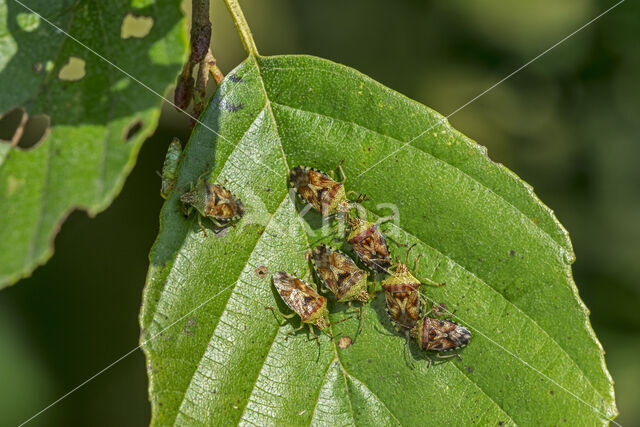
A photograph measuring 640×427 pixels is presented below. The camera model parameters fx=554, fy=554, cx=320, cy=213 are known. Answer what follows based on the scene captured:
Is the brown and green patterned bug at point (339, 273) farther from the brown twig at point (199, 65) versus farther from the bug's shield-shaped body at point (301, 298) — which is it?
the brown twig at point (199, 65)

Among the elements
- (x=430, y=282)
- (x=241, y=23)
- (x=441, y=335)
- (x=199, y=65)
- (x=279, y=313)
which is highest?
(x=241, y=23)

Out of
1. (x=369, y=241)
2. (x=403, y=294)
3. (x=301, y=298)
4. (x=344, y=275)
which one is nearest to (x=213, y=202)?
(x=301, y=298)

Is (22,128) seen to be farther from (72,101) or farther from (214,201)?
(214,201)

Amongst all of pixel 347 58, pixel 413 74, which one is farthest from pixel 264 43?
pixel 413 74

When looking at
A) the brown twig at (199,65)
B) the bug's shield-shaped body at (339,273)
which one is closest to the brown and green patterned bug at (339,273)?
the bug's shield-shaped body at (339,273)

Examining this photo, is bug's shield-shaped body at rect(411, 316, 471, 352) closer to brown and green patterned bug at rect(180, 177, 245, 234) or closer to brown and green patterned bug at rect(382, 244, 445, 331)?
brown and green patterned bug at rect(382, 244, 445, 331)

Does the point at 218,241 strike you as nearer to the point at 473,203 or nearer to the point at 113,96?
the point at 113,96
